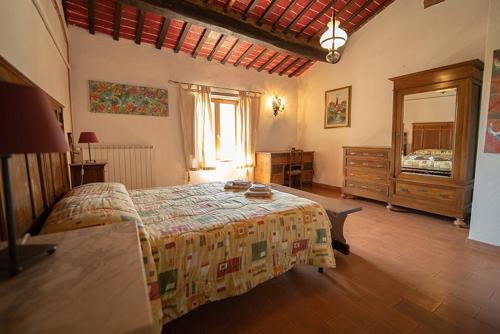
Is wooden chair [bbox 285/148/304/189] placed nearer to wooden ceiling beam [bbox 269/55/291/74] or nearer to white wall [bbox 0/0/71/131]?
wooden ceiling beam [bbox 269/55/291/74]

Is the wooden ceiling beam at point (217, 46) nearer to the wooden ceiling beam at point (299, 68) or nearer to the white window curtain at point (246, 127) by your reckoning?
the white window curtain at point (246, 127)

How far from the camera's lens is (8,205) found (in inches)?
27.5

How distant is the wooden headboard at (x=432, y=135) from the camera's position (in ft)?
9.84

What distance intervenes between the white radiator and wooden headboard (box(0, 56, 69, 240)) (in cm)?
204

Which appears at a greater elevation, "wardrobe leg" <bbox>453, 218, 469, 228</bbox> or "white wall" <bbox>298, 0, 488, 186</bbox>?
"white wall" <bbox>298, 0, 488, 186</bbox>

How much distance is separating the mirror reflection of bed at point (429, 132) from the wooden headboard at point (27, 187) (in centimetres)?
421

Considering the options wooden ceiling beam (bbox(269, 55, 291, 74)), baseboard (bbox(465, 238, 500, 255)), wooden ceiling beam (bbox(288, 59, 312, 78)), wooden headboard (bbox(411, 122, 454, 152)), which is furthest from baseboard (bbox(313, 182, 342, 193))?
wooden ceiling beam (bbox(269, 55, 291, 74))

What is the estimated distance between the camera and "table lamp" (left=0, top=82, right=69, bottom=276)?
58 centimetres

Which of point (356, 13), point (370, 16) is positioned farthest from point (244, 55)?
point (370, 16)

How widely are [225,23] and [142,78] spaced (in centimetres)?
→ 169

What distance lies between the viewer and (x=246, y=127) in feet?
16.0

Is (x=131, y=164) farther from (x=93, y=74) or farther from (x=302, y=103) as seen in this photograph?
(x=302, y=103)

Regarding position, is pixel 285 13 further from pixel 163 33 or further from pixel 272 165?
pixel 272 165

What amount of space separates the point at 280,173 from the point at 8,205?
14.7ft
